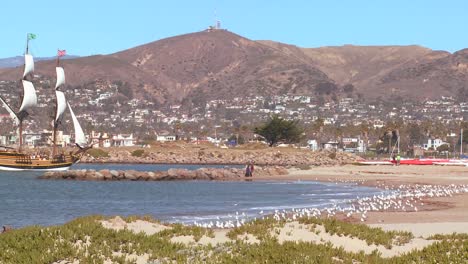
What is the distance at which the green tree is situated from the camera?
167 m

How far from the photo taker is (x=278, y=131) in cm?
16850

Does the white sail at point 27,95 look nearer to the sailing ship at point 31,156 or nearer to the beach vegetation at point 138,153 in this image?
Result: the sailing ship at point 31,156

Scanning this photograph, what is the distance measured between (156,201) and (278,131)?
118627 mm

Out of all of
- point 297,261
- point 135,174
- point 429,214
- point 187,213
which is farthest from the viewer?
point 135,174

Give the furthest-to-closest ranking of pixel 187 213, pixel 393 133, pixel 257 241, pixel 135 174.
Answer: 1. pixel 393 133
2. pixel 135 174
3. pixel 187 213
4. pixel 257 241

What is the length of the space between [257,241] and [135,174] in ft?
219

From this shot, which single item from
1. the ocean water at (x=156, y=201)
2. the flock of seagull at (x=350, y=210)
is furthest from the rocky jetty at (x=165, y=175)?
the flock of seagull at (x=350, y=210)

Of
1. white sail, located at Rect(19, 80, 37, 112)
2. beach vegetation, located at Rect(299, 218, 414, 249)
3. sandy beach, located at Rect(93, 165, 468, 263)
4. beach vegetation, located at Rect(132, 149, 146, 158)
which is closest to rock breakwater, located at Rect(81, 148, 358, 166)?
beach vegetation, located at Rect(132, 149, 146, 158)

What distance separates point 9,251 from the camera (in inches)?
620

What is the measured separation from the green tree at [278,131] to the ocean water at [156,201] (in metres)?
97.2

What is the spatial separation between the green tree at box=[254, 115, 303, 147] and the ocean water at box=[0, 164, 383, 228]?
97183 mm

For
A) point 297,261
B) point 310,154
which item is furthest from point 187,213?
point 310,154

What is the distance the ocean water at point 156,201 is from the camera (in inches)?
1537

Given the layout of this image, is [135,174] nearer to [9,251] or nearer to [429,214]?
[429,214]
